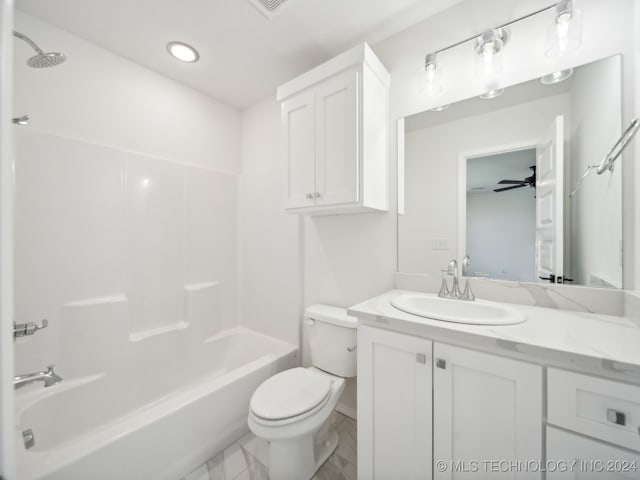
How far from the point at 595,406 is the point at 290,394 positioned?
3.76ft

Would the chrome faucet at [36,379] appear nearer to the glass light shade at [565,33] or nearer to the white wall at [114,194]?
the white wall at [114,194]

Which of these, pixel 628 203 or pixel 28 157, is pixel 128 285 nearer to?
pixel 28 157

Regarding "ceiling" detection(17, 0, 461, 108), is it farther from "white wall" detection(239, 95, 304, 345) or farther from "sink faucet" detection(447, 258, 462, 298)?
"sink faucet" detection(447, 258, 462, 298)

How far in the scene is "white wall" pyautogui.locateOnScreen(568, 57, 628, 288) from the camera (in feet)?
3.43

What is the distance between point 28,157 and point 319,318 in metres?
1.90

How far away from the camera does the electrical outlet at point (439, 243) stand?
145 centimetres

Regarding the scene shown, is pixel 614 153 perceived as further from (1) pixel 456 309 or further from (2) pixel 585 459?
(2) pixel 585 459

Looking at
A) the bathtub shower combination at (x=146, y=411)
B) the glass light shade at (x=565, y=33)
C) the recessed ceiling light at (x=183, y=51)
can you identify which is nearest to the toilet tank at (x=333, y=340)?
the bathtub shower combination at (x=146, y=411)

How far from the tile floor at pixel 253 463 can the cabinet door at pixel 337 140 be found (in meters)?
1.44

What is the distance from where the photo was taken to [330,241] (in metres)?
1.89

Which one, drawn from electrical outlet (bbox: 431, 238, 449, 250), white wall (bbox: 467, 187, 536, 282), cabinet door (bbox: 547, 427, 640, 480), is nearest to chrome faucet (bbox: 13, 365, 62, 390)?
cabinet door (bbox: 547, 427, 640, 480)

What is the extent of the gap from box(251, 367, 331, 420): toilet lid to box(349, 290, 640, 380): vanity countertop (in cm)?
50

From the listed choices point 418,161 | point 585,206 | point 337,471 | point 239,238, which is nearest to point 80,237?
point 239,238

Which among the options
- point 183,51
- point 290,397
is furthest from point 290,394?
point 183,51
